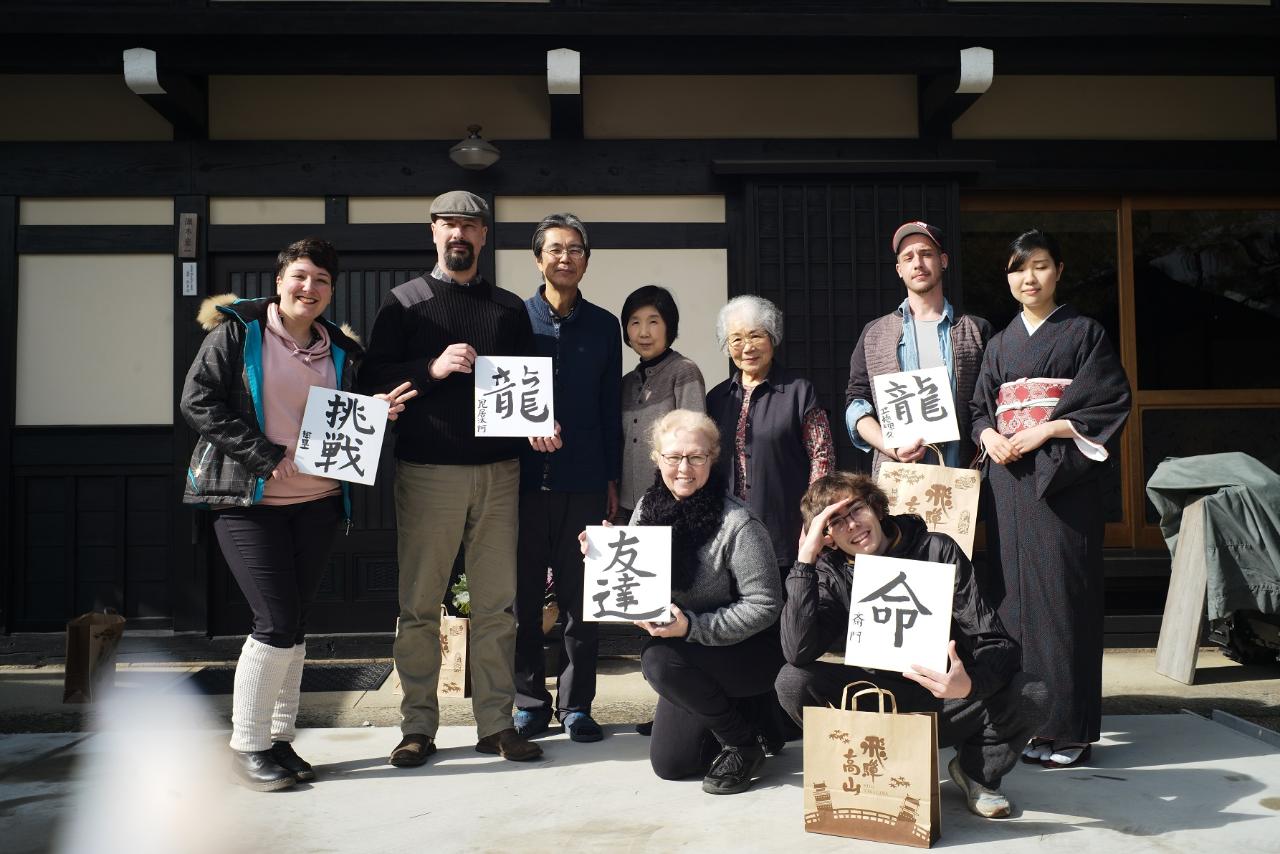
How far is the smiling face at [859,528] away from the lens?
267 centimetres

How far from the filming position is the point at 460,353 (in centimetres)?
321

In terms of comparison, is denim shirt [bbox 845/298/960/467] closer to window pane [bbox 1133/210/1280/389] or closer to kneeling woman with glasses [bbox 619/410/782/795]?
kneeling woman with glasses [bbox 619/410/782/795]

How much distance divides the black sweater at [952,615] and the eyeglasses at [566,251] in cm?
146

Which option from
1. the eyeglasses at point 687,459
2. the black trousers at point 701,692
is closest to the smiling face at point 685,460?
the eyeglasses at point 687,459

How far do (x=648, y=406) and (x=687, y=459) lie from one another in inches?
27.7

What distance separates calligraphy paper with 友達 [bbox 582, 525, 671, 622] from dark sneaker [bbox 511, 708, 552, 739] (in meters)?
0.84

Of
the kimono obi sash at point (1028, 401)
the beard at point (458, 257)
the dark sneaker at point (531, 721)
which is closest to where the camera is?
the kimono obi sash at point (1028, 401)

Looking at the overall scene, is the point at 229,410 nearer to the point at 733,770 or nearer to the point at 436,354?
the point at 436,354

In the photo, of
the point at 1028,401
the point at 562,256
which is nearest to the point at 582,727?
the point at 562,256

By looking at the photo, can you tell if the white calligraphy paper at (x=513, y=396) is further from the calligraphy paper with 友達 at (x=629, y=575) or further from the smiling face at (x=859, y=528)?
the smiling face at (x=859, y=528)

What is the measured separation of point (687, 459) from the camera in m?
2.96

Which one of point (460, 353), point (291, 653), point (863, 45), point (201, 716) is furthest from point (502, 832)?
point (863, 45)

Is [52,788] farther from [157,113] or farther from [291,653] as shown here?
[157,113]

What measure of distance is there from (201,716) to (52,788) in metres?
0.89
